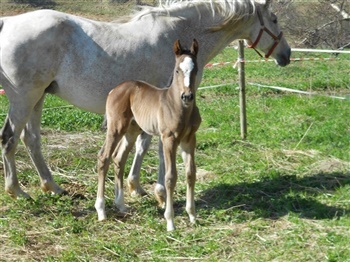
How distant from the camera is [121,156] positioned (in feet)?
20.0

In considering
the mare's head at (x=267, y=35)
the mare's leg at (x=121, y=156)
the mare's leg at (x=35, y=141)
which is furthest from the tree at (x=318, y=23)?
the mare's leg at (x=121, y=156)

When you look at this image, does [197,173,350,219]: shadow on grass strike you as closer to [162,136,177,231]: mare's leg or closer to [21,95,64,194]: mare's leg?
[162,136,177,231]: mare's leg

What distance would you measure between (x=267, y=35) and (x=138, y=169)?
6.91 feet

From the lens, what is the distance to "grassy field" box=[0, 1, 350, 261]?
487cm

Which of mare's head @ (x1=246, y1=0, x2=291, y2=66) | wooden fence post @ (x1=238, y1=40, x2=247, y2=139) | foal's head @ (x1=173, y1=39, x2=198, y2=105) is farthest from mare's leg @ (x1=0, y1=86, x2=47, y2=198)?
wooden fence post @ (x1=238, y1=40, x2=247, y2=139)

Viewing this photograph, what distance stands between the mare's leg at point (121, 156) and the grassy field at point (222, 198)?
0.65 feet

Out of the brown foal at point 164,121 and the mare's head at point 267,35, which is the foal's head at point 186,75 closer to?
the brown foal at point 164,121

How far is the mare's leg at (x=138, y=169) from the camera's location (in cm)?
645

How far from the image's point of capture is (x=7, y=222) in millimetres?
5520

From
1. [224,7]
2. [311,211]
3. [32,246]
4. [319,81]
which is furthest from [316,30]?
[32,246]

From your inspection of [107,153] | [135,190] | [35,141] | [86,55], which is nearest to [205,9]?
[86,55]

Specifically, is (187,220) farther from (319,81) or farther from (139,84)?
(319,81)

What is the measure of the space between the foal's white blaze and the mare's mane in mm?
1640

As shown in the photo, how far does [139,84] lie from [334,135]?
132 inches
